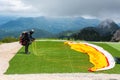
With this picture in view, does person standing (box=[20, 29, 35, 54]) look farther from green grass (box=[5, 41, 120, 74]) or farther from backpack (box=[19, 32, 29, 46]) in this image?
green grass (box=[5, 41, 120, 74])

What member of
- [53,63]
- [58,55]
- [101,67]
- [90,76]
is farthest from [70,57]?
[90,76]

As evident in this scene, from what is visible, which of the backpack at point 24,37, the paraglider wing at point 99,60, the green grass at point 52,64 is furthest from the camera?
the backpack at point 24,37

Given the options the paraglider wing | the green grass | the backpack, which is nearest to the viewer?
the green grass

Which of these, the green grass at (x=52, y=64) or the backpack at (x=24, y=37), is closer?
the green grass at (x=52, y=64)

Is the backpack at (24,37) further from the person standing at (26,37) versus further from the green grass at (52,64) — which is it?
the green grass at (52,64)

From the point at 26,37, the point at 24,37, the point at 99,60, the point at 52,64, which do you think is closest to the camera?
the point at 52,64

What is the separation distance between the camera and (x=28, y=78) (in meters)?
26.4

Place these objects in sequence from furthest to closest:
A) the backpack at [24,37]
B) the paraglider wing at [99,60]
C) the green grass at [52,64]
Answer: the backpack at [24,37]
the paraglider wing at [99,60]
the green grass at [52,64]

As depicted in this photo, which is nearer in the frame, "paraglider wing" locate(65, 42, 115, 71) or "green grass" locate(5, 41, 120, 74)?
"green grass" locate(5, 41, 120, 74)

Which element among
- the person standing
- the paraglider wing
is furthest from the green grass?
the person standing

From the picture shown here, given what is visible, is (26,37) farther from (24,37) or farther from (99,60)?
(99,60)

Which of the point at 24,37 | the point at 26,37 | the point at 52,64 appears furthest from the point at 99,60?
the point at 24,37

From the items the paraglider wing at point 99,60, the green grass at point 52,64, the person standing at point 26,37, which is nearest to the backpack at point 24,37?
the person standing at point 26,37

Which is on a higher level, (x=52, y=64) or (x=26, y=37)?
(x=26, y=37)
